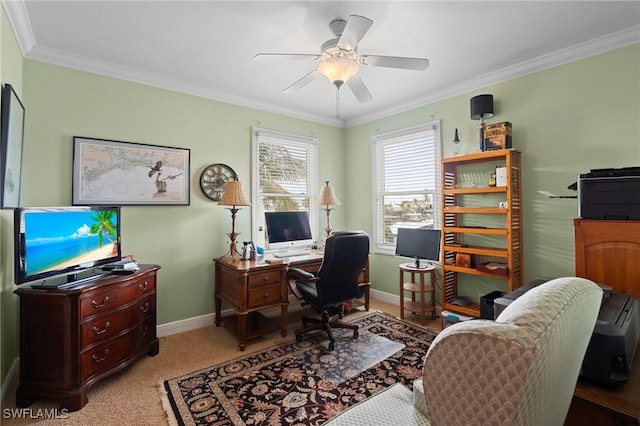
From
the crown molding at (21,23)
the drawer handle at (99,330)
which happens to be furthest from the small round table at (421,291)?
the crown molding at (21,23)

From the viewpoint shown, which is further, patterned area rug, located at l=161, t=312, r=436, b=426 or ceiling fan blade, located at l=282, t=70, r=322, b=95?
ceiling fan blade, located at l=282, t=70, r=322, b=95

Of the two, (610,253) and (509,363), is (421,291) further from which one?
(509,363)

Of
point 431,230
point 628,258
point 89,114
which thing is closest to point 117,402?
point 89,114

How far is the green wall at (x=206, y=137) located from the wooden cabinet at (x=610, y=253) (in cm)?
67

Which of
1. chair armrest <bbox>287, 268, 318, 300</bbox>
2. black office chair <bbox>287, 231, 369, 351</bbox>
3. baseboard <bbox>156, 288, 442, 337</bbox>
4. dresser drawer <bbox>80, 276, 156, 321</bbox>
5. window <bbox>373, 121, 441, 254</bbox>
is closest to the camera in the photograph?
dresser drawer <bbox>80, 276, 156, 321</bbox>

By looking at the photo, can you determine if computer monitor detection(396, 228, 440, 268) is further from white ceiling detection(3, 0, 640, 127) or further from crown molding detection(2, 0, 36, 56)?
crown molding detection(2, 0, 36, 56)

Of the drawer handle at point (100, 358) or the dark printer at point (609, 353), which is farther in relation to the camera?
the drawer handle at point (100, 358)

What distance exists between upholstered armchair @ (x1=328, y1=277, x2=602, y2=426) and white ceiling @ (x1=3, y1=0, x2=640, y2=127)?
2.00 meters

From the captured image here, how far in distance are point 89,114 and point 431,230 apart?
3.55 m

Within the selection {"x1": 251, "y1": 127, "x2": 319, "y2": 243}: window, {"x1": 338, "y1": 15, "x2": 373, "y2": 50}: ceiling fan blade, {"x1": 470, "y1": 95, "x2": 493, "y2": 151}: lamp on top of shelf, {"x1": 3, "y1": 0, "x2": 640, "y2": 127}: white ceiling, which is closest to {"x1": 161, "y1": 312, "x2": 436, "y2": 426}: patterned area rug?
{"x1": 251, "y1": 127, "x2": 319, "y2": 243}: window

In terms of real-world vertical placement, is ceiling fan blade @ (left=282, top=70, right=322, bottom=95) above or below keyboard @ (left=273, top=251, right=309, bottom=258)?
above

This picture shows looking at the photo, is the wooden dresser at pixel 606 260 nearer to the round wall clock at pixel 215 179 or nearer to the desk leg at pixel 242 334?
the desk leg at pixel 242 334

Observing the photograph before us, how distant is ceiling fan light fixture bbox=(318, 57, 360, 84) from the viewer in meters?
2.06

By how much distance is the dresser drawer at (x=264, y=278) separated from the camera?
9.20 feet
